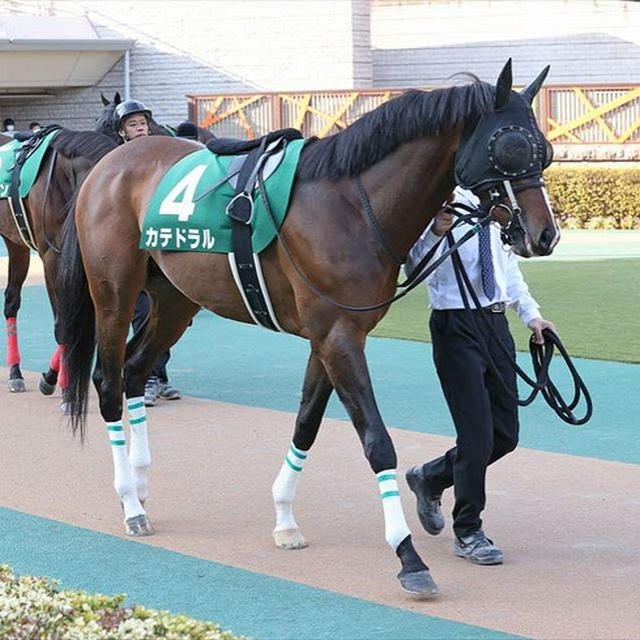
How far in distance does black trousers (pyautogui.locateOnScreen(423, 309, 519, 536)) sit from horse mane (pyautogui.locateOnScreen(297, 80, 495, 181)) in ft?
2.17

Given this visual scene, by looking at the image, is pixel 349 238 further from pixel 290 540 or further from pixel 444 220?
pixel 290 540

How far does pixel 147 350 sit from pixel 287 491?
1086 mm

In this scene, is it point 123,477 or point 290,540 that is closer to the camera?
point 290,540

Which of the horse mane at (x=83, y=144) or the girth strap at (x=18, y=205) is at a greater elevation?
the horse mane at (x=83, y=144)

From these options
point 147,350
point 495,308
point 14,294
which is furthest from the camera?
point 14,294

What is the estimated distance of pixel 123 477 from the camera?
555 cm

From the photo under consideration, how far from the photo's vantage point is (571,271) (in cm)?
1489

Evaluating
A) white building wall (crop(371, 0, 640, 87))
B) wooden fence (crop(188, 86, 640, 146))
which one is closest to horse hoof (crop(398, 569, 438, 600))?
wooden fence (crop(188, 86, 640, 146))

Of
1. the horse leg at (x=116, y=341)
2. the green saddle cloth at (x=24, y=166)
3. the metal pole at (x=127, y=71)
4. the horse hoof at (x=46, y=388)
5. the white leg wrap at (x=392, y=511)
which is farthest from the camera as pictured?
the metal pole at (x=127, y=71)

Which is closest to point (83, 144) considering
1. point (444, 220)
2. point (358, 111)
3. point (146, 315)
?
point (146, 315)

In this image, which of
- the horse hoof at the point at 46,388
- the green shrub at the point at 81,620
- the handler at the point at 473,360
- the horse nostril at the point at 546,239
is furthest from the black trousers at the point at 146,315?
the green shrub at the point at 81,620

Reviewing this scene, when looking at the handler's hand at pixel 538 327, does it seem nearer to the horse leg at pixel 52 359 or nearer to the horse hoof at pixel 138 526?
the horse hoof at pixel 138 526

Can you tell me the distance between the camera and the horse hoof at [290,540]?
5.16 meters

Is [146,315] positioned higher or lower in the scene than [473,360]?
lower
